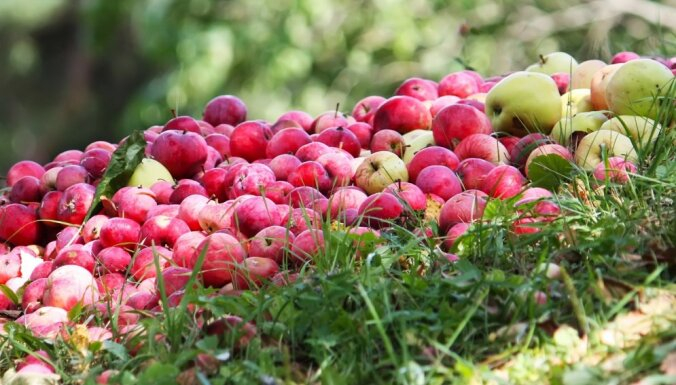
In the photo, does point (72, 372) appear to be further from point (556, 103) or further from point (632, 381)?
point (556, 103)

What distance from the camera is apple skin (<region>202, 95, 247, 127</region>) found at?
398 cm

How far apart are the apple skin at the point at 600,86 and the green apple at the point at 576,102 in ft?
0.10

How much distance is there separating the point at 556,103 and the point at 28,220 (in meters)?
1.83

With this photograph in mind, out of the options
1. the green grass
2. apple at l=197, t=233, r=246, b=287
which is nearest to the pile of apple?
apple at l=197, t=233, r=246, b=287

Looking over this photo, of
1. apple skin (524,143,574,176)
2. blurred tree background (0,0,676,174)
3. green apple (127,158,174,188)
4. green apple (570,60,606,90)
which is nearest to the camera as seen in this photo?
apple skin (524,143,574,176)

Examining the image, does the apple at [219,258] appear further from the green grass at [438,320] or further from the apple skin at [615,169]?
the apple skin at [615,169]

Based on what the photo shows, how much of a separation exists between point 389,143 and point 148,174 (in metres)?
0.84

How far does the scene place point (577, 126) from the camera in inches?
122

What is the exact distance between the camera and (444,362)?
1884mm

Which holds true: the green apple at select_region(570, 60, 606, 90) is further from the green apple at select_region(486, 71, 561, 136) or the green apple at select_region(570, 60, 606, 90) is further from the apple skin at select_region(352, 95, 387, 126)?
the apple skin at select_region(352, 95, 387, 126)

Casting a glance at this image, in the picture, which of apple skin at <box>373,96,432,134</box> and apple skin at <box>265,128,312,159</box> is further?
apple skin at <box>373,96,432,134</box>

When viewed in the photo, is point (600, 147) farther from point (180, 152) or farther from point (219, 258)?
point (180, 152)

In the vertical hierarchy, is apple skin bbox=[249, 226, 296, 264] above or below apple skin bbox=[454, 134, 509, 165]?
below

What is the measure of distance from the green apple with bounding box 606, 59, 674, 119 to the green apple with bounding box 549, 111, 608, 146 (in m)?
0.07
